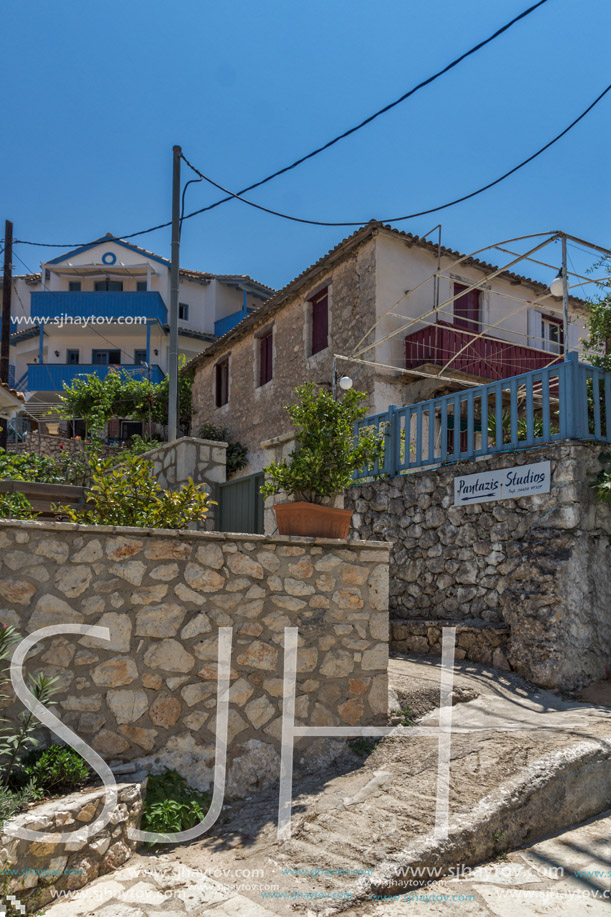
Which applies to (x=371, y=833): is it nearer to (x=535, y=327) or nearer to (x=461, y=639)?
(x=461, y=639)

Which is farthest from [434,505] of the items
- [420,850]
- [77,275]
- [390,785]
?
[77,275]

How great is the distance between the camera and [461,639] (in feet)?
23.7

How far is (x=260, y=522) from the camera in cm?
718

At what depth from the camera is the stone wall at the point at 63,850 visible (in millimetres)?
3205

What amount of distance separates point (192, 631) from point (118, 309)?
83.4 ft

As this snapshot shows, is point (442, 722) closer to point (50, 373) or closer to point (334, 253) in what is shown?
point (334, 253)

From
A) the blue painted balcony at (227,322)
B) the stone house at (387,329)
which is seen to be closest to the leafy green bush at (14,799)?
the stone house at (387,329)

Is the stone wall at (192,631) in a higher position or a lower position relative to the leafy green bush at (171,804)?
higher

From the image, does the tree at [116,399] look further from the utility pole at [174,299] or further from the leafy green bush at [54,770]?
the leafy green bush at [54,770]

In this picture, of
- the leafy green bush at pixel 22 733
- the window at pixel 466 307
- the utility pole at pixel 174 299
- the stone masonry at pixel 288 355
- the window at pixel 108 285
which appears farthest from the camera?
the window at pixel 108 285

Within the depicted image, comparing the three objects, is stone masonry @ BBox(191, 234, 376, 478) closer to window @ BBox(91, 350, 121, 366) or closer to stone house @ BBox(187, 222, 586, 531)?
Answer: stone house @ BBox(187, 222, 586, 531)

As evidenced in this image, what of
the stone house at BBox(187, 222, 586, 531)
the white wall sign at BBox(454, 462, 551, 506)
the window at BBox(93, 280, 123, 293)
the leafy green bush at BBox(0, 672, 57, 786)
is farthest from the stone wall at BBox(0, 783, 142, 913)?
the window at BBox(93, 280, 123, 293)

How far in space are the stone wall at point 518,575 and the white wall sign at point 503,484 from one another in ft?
0.24

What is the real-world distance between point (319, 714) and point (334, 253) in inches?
420
